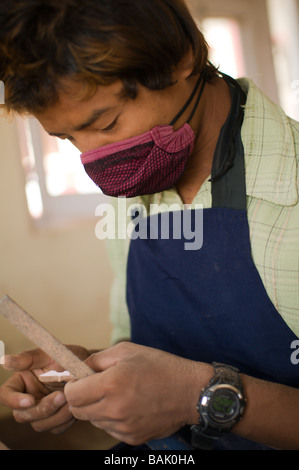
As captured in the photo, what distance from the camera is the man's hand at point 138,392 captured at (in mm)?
740

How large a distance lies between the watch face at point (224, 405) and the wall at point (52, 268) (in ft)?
4.15

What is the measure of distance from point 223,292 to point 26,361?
45 centimetres

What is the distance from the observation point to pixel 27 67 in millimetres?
768

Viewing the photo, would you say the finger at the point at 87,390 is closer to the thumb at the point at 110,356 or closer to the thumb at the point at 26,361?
the thumb at the point at 110,356

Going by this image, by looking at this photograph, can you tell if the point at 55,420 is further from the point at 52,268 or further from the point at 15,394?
the point at 52,268

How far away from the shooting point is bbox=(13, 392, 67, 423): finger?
2.88 feet

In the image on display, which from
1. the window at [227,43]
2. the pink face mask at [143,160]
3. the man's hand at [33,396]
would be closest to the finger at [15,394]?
the man's hand at [33,396]

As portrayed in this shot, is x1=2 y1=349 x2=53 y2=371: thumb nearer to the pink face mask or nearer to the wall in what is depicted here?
the pink face mask

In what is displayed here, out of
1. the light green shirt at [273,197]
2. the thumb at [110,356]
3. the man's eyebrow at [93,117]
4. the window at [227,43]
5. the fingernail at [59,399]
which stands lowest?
the fingernail at [59,399]

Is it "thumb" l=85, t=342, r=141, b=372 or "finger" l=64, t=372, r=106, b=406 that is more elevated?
"thumb" l=85, t=342, r=141, b=372

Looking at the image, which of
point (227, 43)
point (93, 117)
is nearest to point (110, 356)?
point (93, 117)

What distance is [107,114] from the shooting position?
856mm

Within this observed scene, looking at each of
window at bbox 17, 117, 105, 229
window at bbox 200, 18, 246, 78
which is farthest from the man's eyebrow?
window at bbox 200, 18, 246, 78
